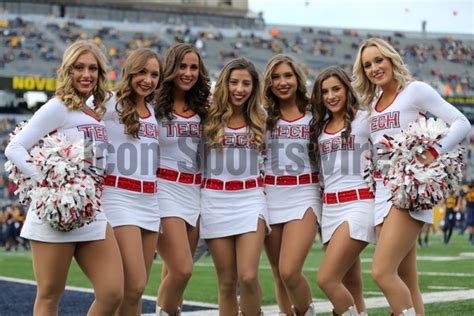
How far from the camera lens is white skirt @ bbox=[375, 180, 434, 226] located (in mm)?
4886

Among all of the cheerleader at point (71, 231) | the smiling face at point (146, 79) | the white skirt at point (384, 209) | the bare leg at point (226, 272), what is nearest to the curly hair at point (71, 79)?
the cheerleader at point (71, 231)

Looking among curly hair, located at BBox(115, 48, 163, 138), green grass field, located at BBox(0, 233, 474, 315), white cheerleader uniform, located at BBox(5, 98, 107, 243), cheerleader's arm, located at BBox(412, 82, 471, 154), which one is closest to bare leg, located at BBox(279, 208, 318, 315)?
cheerleader's arm, located at BBox(412, 82, 471, 154)

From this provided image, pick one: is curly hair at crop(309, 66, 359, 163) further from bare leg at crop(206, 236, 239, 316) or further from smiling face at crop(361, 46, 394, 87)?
bare leg at crop(206, 236, 239, 316)

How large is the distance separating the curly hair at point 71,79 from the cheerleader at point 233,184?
881 millimetres

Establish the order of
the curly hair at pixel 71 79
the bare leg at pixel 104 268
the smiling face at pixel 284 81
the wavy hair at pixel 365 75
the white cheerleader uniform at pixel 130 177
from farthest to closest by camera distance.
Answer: the smiling face at pixel 284 81, the wavy hair at pixel 365 75, the white cheerleader uniform at pixel 130 177, the curly hair at pixel 71 79, the bare leg at pixel 104 268

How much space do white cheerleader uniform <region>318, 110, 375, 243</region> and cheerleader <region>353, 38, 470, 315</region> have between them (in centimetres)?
13

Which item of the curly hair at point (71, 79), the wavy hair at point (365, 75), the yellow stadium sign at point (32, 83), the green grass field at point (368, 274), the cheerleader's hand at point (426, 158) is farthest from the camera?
the yellow stadium sign at point (32, 83)

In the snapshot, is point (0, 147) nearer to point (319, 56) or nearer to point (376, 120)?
point (319, 56)

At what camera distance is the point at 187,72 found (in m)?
5.49

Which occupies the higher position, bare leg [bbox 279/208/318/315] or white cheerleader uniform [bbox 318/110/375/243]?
white cheerleader uniform [bbox 318/110/375/243]

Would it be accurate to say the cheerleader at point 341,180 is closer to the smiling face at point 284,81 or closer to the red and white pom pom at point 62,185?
the smiling face at point 284,81

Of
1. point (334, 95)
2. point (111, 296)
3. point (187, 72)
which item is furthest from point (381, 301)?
point (111, 296)

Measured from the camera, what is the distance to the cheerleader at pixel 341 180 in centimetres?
517

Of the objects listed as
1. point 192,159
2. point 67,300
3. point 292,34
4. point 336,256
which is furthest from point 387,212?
point 292,34
